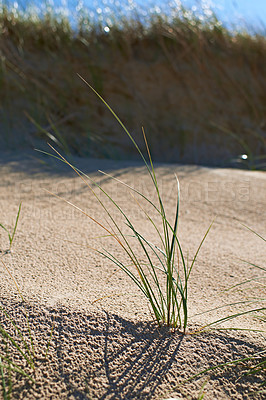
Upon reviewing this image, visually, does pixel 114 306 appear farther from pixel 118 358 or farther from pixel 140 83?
pixel 140 83

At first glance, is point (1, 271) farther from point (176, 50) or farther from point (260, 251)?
point (176, 50)

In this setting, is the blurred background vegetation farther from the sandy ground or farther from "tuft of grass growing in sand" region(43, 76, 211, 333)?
"tuft of grass growing in sand" region(43, 76, 211, 333)

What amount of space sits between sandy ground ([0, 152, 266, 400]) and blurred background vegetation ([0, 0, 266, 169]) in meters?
1.71

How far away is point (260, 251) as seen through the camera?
1384 millimetres

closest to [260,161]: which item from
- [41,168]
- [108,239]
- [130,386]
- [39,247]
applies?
[41,168]

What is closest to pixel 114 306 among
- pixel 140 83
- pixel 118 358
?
pixel 118 358

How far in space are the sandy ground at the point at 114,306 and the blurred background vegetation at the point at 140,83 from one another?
171cm

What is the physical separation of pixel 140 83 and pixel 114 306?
3.24 m

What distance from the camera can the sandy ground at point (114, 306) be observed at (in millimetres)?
747

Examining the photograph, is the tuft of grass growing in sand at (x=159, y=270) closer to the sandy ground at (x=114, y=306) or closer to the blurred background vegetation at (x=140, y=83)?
the sandy ground at (x=114, y=306)

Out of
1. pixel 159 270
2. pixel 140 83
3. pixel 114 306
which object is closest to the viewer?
pixel 114 306

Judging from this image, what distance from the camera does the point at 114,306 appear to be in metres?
0.94

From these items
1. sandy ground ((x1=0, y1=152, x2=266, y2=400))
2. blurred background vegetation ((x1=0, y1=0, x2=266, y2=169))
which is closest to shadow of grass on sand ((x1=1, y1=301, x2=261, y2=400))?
sandy ground ((x1=0, y1=152, x2=266, y2=400))

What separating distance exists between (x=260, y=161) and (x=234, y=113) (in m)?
0.60
